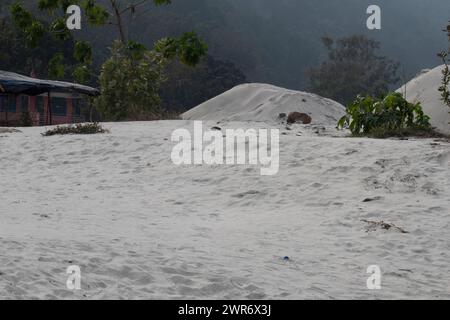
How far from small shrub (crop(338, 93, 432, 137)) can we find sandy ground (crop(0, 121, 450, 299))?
1.83m

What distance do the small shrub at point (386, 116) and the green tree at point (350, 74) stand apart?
117ft

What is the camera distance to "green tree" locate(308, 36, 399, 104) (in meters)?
48.8

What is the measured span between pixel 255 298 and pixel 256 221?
2.54 m

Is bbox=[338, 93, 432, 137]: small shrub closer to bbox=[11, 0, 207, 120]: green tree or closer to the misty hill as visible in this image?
bbox=[11, 0, 207, 120]: green tree

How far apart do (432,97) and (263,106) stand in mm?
6354

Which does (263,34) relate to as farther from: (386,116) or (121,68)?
(386,116)

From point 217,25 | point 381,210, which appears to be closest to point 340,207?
point 381,210

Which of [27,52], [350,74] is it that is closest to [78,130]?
[27,52]

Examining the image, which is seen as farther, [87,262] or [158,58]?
[158,58]

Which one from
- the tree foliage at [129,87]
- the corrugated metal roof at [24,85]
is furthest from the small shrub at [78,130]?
the corrugated metal roof at [24,85]

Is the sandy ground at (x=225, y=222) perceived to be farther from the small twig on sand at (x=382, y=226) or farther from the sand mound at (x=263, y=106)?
the sand mound at (x=263, y=106)

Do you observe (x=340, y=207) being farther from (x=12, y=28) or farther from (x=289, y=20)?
(x=289, y=20)

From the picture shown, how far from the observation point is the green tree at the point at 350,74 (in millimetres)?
48756

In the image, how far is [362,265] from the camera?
16.1 ft
